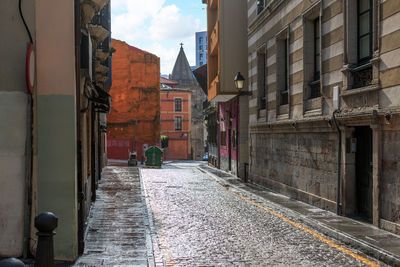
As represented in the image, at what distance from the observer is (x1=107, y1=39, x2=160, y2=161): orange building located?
4338 centimetres

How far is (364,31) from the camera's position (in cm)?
973

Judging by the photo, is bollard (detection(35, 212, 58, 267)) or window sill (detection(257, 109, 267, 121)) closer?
bollard (detection(35, 212, 58, 267))

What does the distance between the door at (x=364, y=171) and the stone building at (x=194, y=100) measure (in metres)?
56.5

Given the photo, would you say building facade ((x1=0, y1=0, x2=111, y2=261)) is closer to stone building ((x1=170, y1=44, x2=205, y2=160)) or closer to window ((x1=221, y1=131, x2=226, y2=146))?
window ((x1=221, y1=131, x2=226, y2=146))

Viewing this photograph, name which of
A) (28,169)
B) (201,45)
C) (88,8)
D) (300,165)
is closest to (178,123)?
(300,165)

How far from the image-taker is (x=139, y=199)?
1300cm

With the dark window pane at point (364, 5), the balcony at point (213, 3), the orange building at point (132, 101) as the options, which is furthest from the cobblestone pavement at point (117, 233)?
the orange building at point (132, 101)

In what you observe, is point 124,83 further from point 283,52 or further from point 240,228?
point 240,228

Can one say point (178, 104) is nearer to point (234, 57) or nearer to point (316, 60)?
point (234, 57)

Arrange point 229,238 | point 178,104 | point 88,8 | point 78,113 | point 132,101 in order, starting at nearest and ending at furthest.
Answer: point 78,113 < point 229,238 < point 88,8 < point 132,101 < point 178,104

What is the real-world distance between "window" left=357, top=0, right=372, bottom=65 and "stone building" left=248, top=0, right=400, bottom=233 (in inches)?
0.8

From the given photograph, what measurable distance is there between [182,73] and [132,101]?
4383cm

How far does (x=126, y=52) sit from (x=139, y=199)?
33614 mm

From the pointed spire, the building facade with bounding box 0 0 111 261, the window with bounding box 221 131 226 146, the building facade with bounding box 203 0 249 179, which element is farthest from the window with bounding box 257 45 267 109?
the pointed spire
